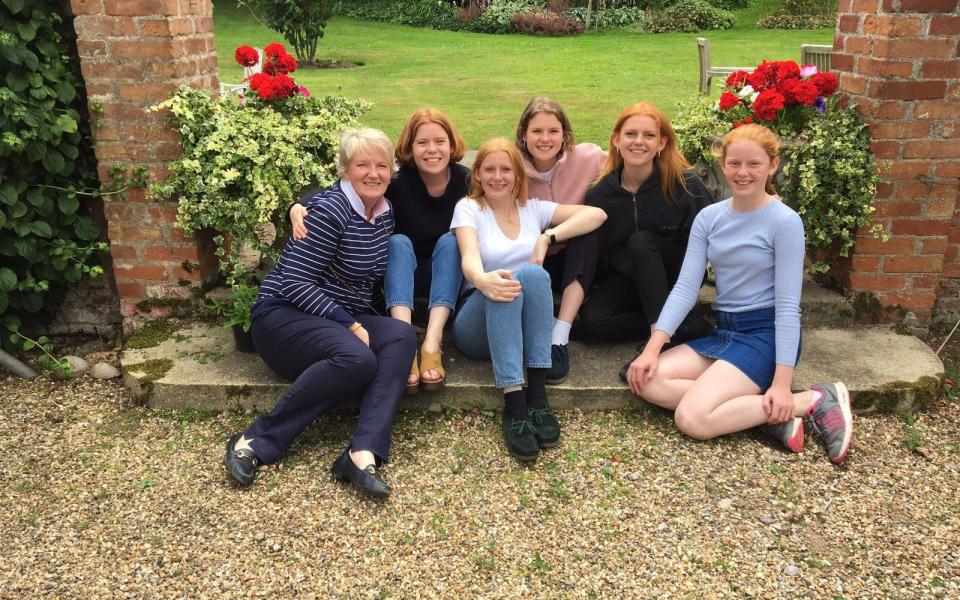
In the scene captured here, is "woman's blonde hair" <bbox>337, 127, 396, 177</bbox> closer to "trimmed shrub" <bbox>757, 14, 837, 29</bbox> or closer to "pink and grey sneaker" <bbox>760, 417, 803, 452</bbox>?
"pink and grey sneaker" <bbox>760, 417, 803, 452</bbox>

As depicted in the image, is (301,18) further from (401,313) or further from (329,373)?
(329,373)

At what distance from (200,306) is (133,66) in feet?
3.71

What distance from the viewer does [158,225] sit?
359cm

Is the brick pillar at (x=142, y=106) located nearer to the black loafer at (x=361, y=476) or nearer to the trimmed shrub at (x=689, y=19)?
the black loafer at (x=361, y=476)

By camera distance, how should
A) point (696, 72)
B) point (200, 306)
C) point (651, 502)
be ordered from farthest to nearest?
point (696, 72) → point (200, 306) → point (651, 502)

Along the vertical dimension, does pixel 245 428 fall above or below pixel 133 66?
below

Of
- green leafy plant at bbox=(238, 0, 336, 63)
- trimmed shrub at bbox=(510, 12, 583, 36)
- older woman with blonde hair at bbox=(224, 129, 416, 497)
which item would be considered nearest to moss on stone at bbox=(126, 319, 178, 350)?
older woman with blonde hair at bbox=(224, 129, 416, 497)

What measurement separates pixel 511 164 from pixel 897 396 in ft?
6.08

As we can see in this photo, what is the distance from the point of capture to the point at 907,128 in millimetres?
3350

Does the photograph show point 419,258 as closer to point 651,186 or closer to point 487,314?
point 487,314

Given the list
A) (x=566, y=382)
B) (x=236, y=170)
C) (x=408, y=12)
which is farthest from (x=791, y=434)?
(x=408, y=12)

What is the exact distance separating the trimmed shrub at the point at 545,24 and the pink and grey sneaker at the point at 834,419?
15.5 m

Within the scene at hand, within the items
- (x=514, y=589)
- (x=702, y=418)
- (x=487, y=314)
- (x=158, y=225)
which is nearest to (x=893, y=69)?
(x=702, y=418)

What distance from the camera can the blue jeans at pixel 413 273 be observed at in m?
3.27
